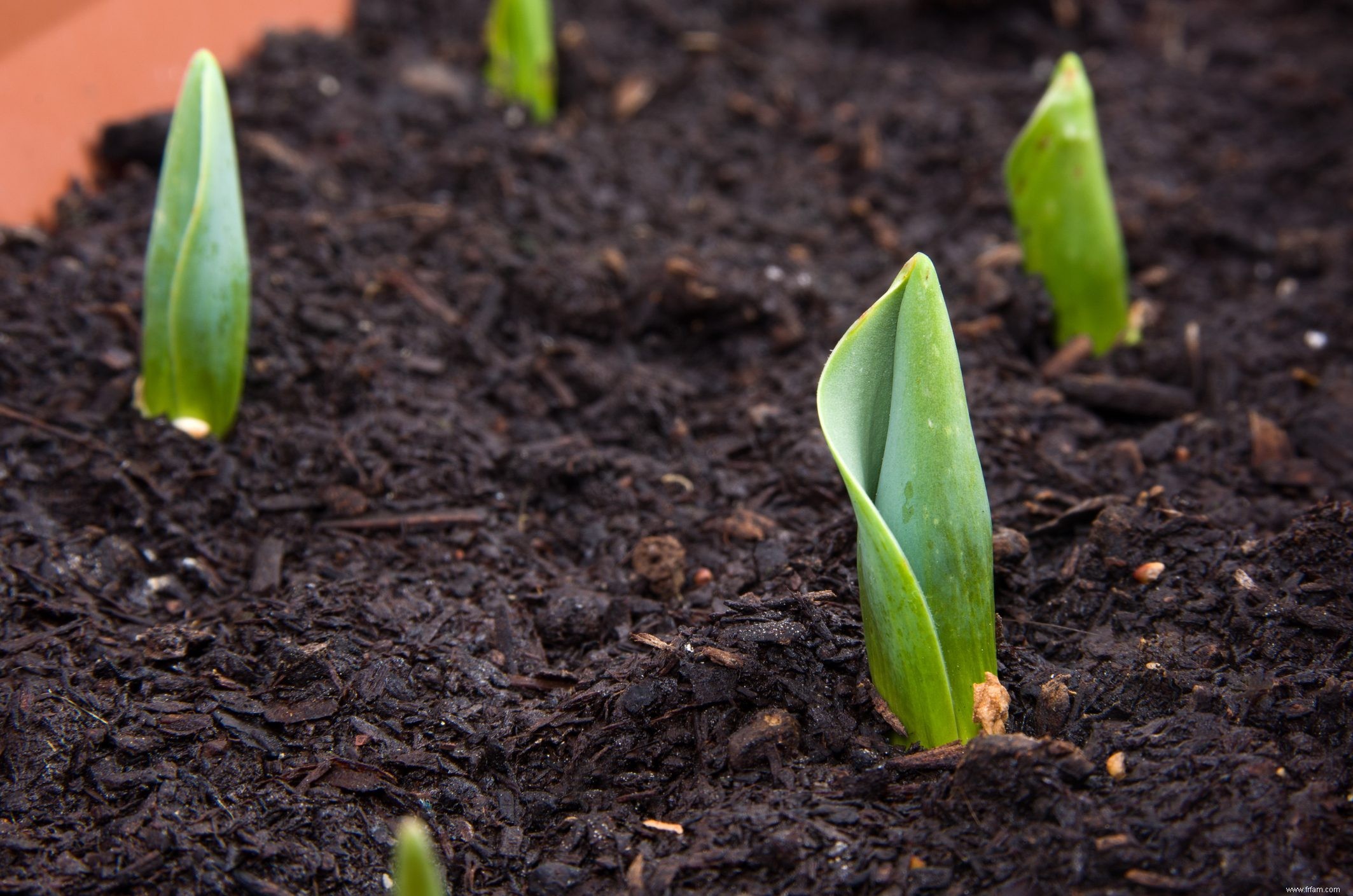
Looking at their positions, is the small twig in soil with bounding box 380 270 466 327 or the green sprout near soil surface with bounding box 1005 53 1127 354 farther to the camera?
the small twig in soil with bounding box 380 270 466 327

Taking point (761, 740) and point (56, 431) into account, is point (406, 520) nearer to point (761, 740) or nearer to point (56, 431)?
point (56, 431)

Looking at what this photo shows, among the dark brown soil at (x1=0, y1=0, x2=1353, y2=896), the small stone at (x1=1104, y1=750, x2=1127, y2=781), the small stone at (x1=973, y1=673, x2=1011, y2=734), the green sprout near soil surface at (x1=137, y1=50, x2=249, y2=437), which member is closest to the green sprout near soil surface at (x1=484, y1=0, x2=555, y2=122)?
the dark brown soil at (x1=0, y1=0, x2=1353, y2=896)

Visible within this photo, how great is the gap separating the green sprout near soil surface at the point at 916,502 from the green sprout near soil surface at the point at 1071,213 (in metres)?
1.13

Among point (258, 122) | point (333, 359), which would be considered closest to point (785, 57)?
point (258, 122)

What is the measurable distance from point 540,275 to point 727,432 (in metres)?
0.63

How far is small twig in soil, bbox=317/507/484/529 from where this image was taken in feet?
6.68

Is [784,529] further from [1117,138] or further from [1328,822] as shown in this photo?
[1117,138]

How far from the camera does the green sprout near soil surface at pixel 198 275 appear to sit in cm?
187

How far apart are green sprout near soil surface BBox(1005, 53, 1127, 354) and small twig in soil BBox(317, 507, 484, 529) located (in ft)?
4.73

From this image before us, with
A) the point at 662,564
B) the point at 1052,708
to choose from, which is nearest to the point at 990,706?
the point at 1052,708

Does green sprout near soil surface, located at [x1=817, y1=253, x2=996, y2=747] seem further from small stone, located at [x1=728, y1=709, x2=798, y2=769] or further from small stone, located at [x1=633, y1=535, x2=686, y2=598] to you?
small stone, located at [x1=633, y1=535, x2=686, y2=598]

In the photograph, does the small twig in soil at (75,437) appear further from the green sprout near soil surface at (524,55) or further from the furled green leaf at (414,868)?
the green sprout near soil surface at (524,55)

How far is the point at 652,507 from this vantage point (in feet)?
7.06

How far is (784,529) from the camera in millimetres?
2041
